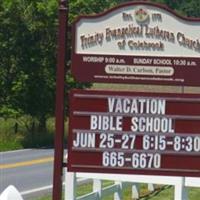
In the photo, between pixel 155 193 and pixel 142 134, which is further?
pixel 155 193

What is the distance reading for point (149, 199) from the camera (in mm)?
15398

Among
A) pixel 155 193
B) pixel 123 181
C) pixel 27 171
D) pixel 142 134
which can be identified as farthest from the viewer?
pixel 27 171

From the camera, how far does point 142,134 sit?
26.9ft

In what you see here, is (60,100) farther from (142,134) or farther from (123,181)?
(123,181)

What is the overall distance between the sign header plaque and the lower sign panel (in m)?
0.21

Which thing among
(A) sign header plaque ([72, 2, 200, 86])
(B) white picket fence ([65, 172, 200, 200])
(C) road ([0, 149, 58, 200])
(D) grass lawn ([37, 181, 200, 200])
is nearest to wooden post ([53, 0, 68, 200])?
(A) sign header plaque ([72, 2, 200, 86])

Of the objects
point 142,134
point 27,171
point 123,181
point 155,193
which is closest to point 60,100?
point 142,134

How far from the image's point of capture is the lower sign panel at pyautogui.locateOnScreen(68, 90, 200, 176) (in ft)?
26.9

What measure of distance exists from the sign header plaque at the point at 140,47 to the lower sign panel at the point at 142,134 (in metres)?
0.21

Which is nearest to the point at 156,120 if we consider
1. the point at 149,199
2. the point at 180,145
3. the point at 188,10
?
the point at 180,145

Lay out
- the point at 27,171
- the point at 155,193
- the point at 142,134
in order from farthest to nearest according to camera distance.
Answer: the point at 27,171 < the point at 155,193 < the point at 142,134

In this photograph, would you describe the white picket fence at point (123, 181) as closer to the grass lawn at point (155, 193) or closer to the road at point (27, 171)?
the grass lawn at point (155, 193)

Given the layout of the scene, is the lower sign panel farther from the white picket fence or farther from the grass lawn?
the grass lawn

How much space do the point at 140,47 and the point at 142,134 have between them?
3.13 feet
